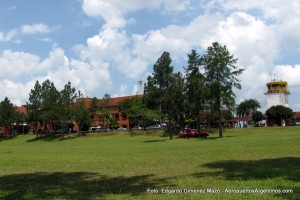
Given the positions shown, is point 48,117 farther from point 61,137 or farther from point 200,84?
point 200,84

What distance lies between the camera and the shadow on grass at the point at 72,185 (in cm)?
1468

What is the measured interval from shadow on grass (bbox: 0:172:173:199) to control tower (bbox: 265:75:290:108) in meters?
116

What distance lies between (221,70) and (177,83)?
483 inches

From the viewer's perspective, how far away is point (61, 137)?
4437 inches

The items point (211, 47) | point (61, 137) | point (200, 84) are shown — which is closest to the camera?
point (211, 47)

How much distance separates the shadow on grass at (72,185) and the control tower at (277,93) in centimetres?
11635

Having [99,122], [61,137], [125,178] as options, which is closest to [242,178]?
[125,178]

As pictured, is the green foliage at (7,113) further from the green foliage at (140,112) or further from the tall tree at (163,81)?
the tall tree at (163,81)

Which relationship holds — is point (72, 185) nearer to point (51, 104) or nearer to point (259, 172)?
point (259, 172)

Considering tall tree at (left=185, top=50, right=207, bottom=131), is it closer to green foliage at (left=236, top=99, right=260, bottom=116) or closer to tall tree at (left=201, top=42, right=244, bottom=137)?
tall tree at (left=201, top=42, right=244, bottom=137)

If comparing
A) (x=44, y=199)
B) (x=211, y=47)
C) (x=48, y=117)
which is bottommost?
(x=44, y=199)

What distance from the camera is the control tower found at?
427 ft

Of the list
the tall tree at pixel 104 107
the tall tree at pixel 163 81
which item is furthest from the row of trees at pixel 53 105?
the tall tree at pixel 163 81

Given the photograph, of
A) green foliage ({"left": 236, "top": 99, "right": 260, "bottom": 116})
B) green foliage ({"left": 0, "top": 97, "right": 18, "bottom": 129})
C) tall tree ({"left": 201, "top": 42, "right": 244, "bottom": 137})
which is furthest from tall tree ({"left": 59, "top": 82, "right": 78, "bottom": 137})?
green foliage ({"left": 236, "top": 99, "right": 260, "bottom": 116})
